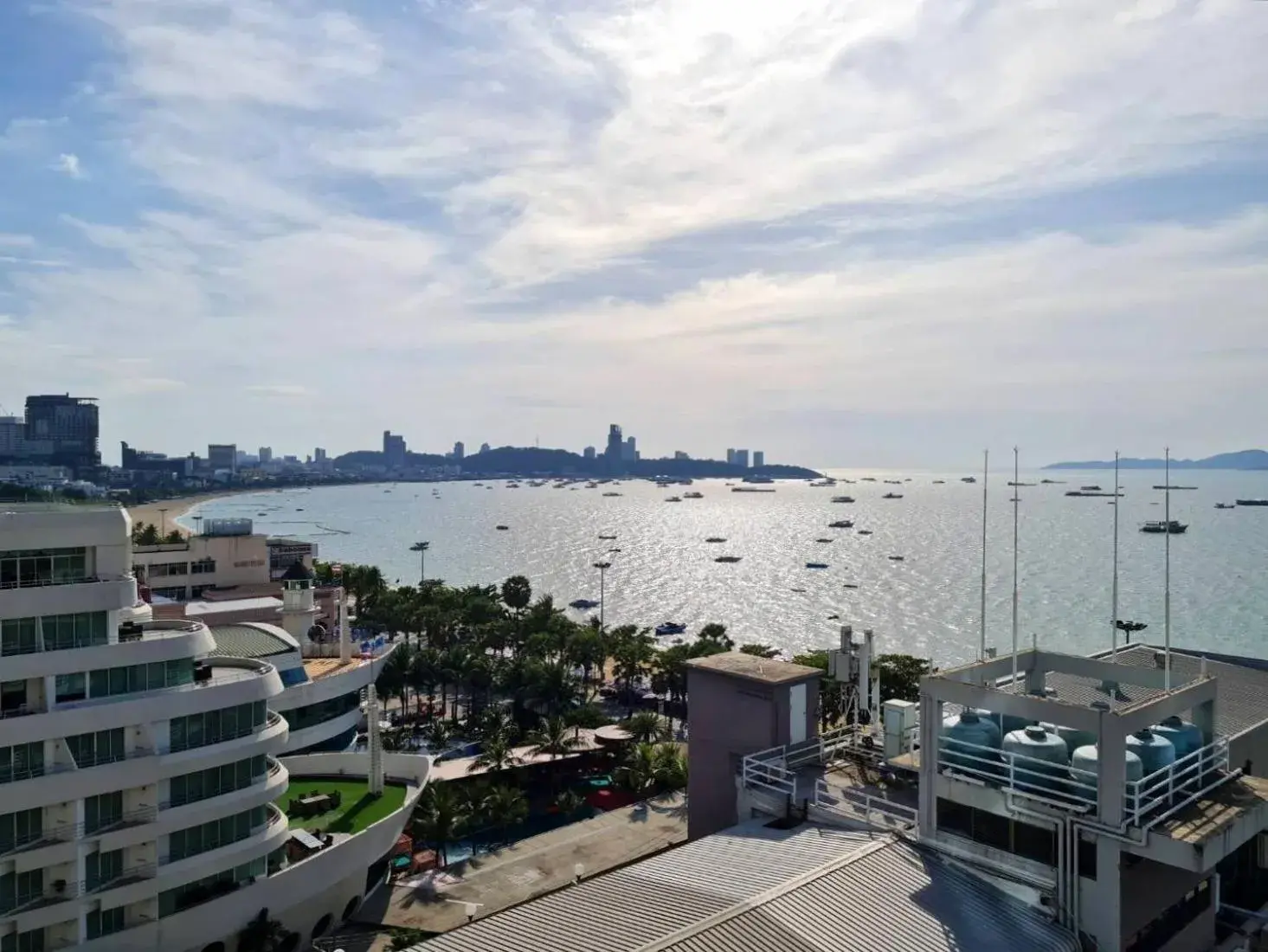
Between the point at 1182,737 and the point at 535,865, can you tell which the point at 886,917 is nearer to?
the point at 1182,737

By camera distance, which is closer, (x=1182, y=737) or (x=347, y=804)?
(x=1182, y=737)

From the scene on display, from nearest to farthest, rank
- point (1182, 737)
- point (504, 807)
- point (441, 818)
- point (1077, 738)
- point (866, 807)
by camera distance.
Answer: point (1182, 737) → point (1077, 738) → point (866, 807) → point (441, 818) → point (504, 807)

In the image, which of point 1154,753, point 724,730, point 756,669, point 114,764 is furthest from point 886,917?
point 114,764

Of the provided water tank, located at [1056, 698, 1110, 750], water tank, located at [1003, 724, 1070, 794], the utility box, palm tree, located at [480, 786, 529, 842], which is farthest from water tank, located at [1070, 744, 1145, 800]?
palm tree, located at [480, 786, 529, 842]

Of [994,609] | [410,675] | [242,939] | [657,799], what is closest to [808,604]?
[994,609]

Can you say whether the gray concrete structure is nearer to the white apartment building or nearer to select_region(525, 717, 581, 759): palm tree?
the white apartment building

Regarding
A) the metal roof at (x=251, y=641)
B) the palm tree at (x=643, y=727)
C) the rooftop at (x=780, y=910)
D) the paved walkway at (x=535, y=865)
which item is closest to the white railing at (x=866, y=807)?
the rooftop at (x=780, y=910)
